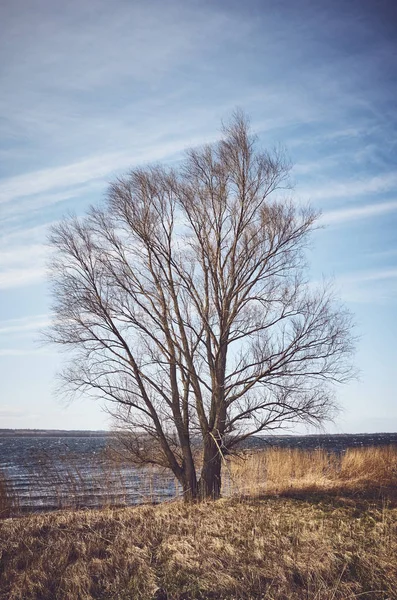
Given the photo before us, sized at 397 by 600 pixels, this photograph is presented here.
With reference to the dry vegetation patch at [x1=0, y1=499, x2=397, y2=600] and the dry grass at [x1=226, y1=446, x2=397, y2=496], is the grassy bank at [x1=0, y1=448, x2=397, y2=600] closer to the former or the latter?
the dry vegetation patch at [x1=0, y1=499, x2=397, y2=600]

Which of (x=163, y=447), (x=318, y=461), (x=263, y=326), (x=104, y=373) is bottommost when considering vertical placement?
(x=318, y=461)

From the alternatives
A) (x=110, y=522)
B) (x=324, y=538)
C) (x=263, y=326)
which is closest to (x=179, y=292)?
(x=263, y=326)

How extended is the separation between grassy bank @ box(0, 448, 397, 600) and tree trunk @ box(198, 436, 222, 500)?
109 inches

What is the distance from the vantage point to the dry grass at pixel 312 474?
513 inches

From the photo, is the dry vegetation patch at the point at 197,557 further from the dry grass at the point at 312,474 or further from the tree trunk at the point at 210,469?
the dry grass at the point at 312,474

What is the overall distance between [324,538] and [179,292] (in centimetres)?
756

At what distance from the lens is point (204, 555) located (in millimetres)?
5438

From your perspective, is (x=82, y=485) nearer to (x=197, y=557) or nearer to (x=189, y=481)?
(x=189, y=481)

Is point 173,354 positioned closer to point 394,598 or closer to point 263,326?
point 263,326

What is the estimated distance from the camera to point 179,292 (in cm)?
1267

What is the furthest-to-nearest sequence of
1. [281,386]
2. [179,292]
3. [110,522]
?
[179,292] < [281,386] < [110,522]

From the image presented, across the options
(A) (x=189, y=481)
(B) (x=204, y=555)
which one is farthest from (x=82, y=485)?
(B) (x=204, y=555)

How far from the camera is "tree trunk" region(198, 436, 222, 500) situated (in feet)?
38.7

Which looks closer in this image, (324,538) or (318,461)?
(324,538)
